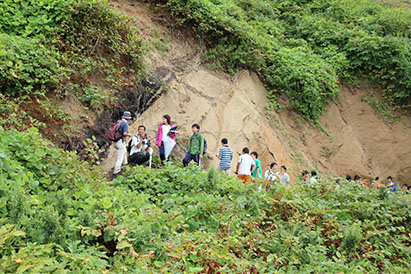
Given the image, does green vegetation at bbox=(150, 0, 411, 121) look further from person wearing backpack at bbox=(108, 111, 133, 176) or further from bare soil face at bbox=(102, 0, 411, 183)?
person wearing backpack at bbox=(108, 111, 133, 176)

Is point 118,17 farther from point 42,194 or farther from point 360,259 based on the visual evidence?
point 360,259

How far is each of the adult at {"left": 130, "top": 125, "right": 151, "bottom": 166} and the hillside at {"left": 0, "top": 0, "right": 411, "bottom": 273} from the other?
0.53 meters

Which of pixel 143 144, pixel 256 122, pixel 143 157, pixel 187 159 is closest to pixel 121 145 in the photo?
pixel 143 157

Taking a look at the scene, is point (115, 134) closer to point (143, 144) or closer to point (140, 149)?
point (140, 149)

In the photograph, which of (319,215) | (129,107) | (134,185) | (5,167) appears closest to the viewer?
(5,167)

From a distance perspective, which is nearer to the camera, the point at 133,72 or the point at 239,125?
the point at 133,72

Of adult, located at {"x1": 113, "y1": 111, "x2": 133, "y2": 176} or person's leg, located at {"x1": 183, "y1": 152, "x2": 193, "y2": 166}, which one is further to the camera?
person's leg, located at {"x1": 183, "y1": 152, "x2": 193, "y2": 166}

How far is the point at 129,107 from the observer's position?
9.70 meters

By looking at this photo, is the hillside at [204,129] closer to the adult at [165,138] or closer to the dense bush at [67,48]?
the dense bush at [67,48]

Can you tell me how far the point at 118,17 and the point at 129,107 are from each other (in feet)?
8.18

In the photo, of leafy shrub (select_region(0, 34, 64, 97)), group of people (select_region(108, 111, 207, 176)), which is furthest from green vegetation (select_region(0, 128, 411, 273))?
leafy shrub (select_region(0, 34, 64, 97))

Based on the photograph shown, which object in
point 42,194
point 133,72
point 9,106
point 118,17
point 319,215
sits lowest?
point 42,194

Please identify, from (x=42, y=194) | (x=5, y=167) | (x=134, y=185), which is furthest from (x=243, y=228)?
(x=5, y=167)

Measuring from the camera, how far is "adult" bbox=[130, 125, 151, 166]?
8711 millimetres
